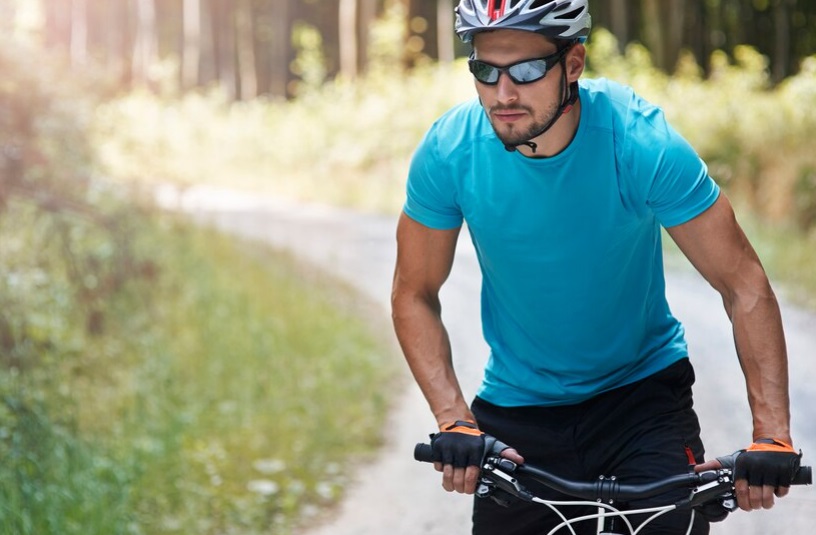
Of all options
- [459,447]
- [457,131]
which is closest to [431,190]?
[457,131]

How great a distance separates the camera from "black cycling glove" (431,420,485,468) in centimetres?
300

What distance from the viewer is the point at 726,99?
16.2 meters

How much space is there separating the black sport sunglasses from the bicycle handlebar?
37.0 inches

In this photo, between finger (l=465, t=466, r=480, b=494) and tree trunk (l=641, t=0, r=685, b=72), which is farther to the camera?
tree trunk (l=641, t=0, r=685, b=72)

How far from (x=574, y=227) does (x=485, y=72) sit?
0.47m

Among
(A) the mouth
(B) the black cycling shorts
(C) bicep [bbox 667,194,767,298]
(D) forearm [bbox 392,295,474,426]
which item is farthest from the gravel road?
(A) the mouth

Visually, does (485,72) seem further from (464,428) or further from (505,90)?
(464,428)

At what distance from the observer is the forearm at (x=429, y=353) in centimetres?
337

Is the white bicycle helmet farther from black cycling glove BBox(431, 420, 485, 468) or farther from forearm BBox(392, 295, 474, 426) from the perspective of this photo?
black cycling glove BBox(431, 420, 485, 468)

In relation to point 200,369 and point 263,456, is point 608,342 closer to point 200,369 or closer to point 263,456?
point 263,456

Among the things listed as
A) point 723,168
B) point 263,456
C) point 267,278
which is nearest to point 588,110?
point 263,456

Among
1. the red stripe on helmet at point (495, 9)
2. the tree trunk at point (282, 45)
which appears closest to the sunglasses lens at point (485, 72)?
the red stripe on helmet at point (495, 9)

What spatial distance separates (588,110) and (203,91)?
35.6 m

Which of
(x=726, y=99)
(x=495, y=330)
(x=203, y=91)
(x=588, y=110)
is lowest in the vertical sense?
(x=203, y=91)
